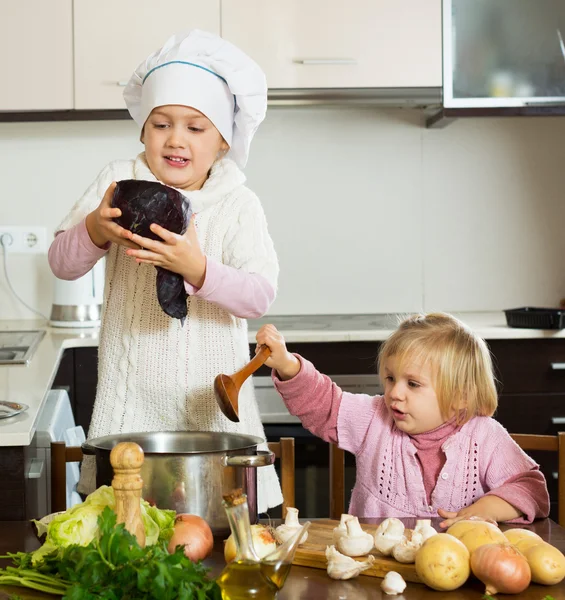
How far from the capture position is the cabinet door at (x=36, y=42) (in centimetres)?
262

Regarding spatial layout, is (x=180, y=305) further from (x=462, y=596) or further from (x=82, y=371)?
(x=82, y=371)

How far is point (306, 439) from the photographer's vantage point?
2543 millimetres

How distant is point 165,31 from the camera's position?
2.64 m

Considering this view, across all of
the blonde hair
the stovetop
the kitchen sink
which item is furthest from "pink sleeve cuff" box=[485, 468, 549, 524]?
the stovetop

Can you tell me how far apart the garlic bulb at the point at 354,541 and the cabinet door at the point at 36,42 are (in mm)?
1966

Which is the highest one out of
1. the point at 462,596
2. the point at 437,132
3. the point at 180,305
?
Result: the point at 437,132

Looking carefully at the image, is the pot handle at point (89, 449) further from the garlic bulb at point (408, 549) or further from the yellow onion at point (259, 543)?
the garlic bulb at point (408, 549)

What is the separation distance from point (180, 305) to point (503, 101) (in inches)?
Result: 63.7

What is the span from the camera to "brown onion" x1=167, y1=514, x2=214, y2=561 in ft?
3.06

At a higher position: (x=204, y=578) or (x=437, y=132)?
(x=437, y=132)

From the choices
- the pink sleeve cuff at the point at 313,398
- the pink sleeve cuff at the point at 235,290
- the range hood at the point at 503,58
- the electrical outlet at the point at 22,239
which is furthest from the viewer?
the electrical outlet at the point at 22,239

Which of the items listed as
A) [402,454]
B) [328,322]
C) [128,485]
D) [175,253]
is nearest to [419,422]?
[402,454]

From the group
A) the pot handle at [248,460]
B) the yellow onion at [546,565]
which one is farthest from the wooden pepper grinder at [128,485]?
the yellow onion at [546,565]

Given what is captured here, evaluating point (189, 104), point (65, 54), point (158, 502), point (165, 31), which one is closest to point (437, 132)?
point (165, 31)
